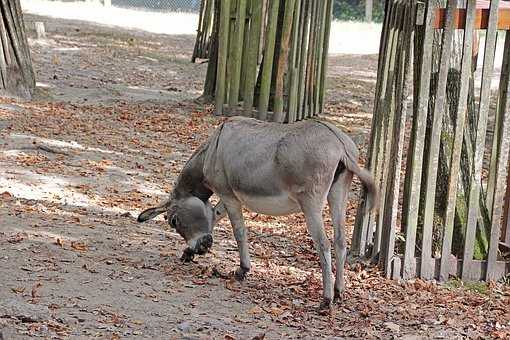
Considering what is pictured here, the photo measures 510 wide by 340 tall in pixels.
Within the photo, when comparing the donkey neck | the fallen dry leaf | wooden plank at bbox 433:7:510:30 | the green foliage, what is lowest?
the fallen dry leaf

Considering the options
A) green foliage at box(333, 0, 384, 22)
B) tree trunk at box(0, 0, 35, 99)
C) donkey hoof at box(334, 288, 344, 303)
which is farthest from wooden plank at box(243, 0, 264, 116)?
green foliage at box(333, 0, 384, 22)

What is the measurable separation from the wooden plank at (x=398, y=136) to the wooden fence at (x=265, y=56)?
628 centimetres

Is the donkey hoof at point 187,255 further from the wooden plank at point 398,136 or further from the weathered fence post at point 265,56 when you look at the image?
the weathered fence post at point 265,56

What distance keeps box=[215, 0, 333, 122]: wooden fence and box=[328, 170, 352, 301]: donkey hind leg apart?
699cm

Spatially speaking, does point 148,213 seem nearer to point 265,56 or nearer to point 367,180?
point 367,180

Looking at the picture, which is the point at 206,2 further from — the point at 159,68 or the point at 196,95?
the point at 196,95

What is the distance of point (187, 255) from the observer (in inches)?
274

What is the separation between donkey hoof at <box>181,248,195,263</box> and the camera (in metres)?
6.91

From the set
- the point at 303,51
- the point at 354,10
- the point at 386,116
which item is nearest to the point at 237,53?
the point at 303,51

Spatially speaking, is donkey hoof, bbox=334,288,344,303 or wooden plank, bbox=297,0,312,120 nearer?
donkey hoof, bbox=334,288,344,303

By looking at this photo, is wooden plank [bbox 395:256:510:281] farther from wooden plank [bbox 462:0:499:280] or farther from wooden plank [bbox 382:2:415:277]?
wooden plank [bbox 382:2:415:277]

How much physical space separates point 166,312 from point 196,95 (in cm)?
1037

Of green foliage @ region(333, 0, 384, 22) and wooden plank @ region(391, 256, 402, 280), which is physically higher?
green foliage @ region(333, 0, 384, 22)

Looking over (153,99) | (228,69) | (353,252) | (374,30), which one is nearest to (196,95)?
(153,99)
